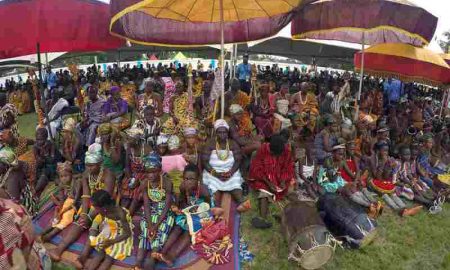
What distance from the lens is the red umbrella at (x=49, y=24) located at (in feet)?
13.4

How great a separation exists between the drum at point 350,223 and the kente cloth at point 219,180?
138 centimetres

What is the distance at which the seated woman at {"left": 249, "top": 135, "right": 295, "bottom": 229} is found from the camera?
5195 millimetres

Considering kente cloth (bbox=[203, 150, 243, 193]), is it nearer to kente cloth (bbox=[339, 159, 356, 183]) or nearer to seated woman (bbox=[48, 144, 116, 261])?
seated woman (bbox=[48, 144, 116, 261])

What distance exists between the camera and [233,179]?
527cm

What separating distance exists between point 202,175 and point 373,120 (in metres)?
4.58

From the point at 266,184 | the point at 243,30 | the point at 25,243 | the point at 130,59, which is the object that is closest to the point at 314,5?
the point at 243,30

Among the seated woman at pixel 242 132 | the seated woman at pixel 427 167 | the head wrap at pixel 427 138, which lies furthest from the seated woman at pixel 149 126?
the head wrap at pixel 427 138

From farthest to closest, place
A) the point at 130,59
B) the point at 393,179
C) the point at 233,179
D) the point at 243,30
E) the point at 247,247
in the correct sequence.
A: the point at 130,59 < the point at 243,30 < the point at 393,179 < the point at 233,179 < the point at 247,247

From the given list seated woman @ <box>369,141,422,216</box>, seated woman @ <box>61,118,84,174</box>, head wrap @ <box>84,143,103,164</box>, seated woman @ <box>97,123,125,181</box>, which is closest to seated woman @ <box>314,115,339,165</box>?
Result: seated woman @ <box>369,141,422,216</box>

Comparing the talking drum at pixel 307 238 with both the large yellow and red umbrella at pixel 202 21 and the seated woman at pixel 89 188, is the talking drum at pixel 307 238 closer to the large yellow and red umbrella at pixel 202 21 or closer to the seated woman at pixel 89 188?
the seated woman at pixel 89 188

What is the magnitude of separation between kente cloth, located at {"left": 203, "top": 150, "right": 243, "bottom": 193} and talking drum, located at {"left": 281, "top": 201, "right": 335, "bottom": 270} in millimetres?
1058

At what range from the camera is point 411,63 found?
8.09 meters

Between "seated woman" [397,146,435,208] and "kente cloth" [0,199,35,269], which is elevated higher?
"kente cloth" [0,199,35,269]

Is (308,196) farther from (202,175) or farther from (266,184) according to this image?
(202,175)
